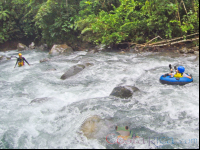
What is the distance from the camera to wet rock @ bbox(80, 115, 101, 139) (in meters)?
3.95

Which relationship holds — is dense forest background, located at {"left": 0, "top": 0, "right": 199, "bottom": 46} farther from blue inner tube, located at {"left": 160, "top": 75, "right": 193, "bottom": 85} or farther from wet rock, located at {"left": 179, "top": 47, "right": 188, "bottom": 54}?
blue inner tube, located at {"left": 160, "top": 75, "right": 193, "bottom": 85}

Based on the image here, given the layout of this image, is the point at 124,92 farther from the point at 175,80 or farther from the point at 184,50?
the point at 184,50

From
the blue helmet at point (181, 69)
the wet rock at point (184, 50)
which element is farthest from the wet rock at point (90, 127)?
the wet rock at point (184, 50)

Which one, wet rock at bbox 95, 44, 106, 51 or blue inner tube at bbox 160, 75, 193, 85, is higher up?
blue inner tube at bbox 160, 75, 193, 85

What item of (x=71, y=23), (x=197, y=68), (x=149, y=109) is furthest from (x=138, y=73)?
(x=71, y=23)

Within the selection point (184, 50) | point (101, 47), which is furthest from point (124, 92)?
point (101, 47)

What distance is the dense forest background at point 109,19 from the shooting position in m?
10.6

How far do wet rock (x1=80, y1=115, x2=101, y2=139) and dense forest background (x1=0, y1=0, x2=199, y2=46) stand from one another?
7.51m

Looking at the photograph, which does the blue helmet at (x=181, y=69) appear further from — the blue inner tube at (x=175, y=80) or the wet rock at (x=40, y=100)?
the wet rock at (x=40, y=100)

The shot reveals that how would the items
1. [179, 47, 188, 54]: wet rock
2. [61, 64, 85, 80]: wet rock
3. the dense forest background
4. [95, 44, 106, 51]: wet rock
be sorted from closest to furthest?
[61, 64, 85, 80]: wet rock < [179, 47, 188, 54]: wet rock < the dense forest background < [95, 44, 106, 51]: wet rock

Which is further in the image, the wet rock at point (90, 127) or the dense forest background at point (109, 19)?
the dense forest background at point (109, 19)

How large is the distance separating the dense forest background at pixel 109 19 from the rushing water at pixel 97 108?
3.09 meters

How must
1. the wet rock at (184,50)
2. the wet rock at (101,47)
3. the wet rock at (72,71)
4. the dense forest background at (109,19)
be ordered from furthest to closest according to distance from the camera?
the wet rock at (101,47) < the dense forest background at (109,19) < the wet rock at (184,50) < the wet rock at (72,71)

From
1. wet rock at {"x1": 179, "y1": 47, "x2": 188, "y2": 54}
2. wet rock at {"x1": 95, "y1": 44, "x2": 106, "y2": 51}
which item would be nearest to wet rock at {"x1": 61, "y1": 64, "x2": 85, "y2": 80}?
wet rock at {"x1": 95, "y1": 44, "x2": 106, "y2": 51}
